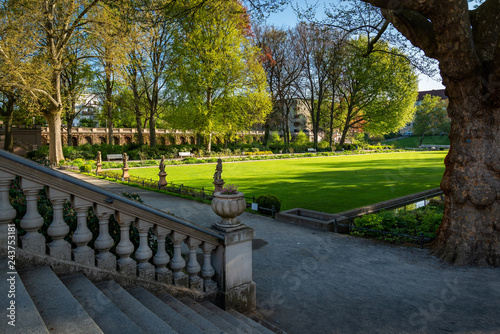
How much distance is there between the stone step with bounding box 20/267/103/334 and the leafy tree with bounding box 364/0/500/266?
708 cm

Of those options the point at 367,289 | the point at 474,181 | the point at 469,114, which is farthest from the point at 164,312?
the point at 469,114

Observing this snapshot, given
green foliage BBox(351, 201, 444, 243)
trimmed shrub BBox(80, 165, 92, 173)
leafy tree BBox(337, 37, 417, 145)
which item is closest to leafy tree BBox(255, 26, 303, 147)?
leafy tree BBox(337, 37, 417, 145)

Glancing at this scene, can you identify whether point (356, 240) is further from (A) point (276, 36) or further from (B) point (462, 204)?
(A) point (276, 36)

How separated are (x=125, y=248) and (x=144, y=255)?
0.25m

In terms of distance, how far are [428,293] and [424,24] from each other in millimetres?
5719

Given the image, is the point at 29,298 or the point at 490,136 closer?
the point at 29,298

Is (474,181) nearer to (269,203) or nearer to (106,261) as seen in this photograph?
(269,203)

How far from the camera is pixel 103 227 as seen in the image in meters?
3.52

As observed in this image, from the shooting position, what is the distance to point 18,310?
7.77 feet

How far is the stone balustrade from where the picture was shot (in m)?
3.06

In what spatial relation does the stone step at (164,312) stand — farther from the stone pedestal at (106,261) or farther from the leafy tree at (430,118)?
the leafy tree at (430,118)

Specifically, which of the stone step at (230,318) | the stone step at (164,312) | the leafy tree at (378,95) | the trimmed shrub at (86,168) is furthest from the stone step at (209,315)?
the leafy tree at (378,95)

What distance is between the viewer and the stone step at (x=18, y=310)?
85.4 inches

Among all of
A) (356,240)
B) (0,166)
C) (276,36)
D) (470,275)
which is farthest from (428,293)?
(276,36)
